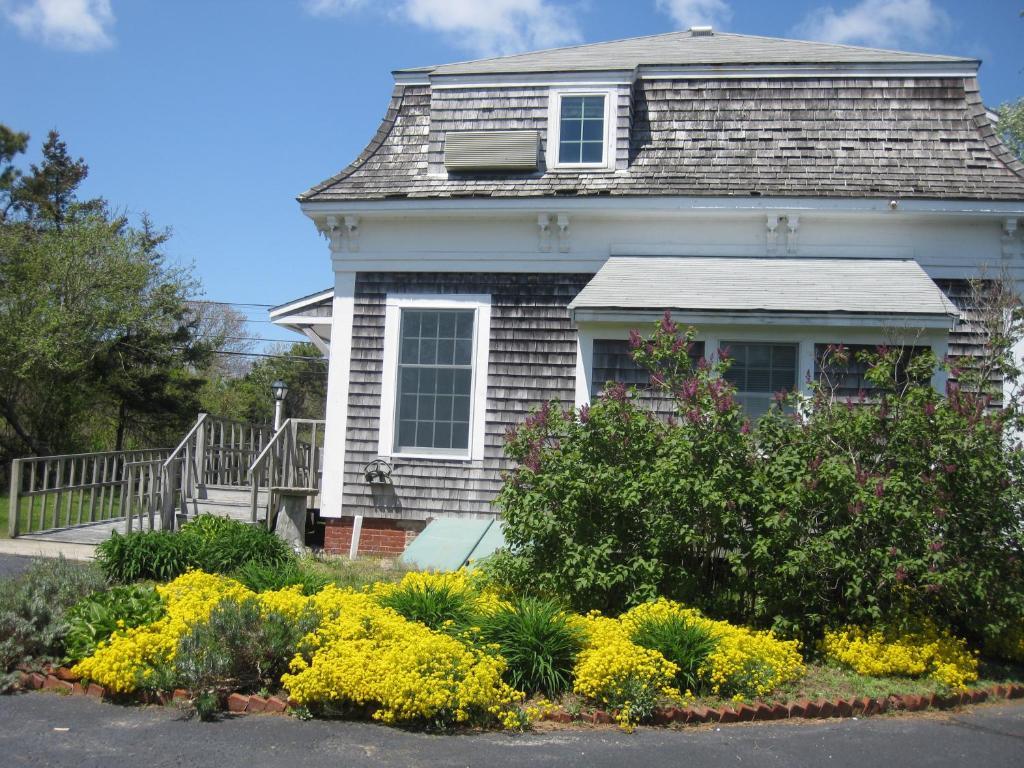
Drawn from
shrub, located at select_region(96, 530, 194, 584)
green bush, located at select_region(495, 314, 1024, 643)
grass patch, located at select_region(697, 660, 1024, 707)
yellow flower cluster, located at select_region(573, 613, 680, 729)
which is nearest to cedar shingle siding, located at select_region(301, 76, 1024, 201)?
green bush, located at select_region(495, 314, 1024, 643)

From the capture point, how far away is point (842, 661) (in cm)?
703

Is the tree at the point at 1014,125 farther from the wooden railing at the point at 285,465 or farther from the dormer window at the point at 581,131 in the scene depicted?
the wooden railing at the point at 285,465

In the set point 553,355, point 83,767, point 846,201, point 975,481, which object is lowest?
point 83,767

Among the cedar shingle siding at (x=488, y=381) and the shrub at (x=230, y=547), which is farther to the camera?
the cedar shingle siding at (x=488, y=381)

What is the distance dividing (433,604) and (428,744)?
1766 mm

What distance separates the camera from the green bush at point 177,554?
909 centimetres

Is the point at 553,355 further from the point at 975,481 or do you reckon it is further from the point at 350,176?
the point at 975,481

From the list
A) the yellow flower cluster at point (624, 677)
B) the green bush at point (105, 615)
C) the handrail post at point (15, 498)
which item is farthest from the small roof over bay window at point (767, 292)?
the handrail post at point (15, 498)

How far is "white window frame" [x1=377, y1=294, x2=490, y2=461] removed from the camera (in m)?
11.9

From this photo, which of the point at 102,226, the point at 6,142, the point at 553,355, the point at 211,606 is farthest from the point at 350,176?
the point at 6,142

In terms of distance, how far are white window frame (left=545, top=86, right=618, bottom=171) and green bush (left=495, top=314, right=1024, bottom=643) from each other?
4714mm

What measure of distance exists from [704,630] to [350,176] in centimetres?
812

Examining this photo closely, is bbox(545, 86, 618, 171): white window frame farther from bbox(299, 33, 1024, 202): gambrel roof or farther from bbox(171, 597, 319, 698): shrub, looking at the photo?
bbox(171, 597, 319, 698): shrub

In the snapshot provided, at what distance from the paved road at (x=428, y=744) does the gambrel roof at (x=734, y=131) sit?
7.15 meters
